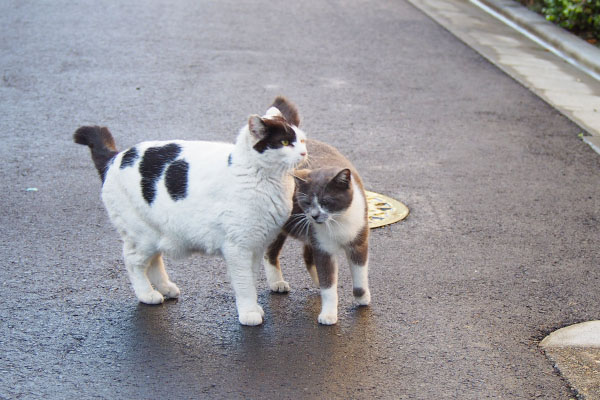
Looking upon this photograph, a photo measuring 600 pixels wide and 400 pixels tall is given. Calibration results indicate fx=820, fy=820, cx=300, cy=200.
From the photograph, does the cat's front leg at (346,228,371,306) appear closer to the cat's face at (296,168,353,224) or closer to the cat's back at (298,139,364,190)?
the cat's face at (296,168,353,224)

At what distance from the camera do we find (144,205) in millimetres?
4641

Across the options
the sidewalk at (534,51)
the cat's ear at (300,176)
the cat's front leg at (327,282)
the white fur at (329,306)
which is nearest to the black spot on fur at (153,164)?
the cat's ear at (300,176)

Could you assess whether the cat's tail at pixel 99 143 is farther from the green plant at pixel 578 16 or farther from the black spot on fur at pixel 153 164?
the green plant at pixel 578 16

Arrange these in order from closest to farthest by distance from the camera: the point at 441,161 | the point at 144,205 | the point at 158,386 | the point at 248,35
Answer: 1. the point at 158,386
2. the point at 144,205
3. the point at 441,161
4. the point at 248,35

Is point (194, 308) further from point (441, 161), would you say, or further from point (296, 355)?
point (441, 161)

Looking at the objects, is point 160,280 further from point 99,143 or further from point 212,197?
point 99,143

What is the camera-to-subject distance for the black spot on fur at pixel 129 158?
4.71m

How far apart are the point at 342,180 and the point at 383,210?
1.92m

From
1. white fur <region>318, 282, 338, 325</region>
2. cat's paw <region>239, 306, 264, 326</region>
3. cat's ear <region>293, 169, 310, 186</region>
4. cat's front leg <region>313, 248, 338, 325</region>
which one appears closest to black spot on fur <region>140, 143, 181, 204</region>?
cat's ear <region>293, 169, 310, 186</region>

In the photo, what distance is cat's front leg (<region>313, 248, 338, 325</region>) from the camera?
4.62 metres

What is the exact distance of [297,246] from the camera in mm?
5820

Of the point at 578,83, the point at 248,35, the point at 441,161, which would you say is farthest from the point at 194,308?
the point at 248,35

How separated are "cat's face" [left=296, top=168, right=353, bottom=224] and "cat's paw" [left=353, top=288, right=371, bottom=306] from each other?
1.71 ft

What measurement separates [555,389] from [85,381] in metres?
2.30
